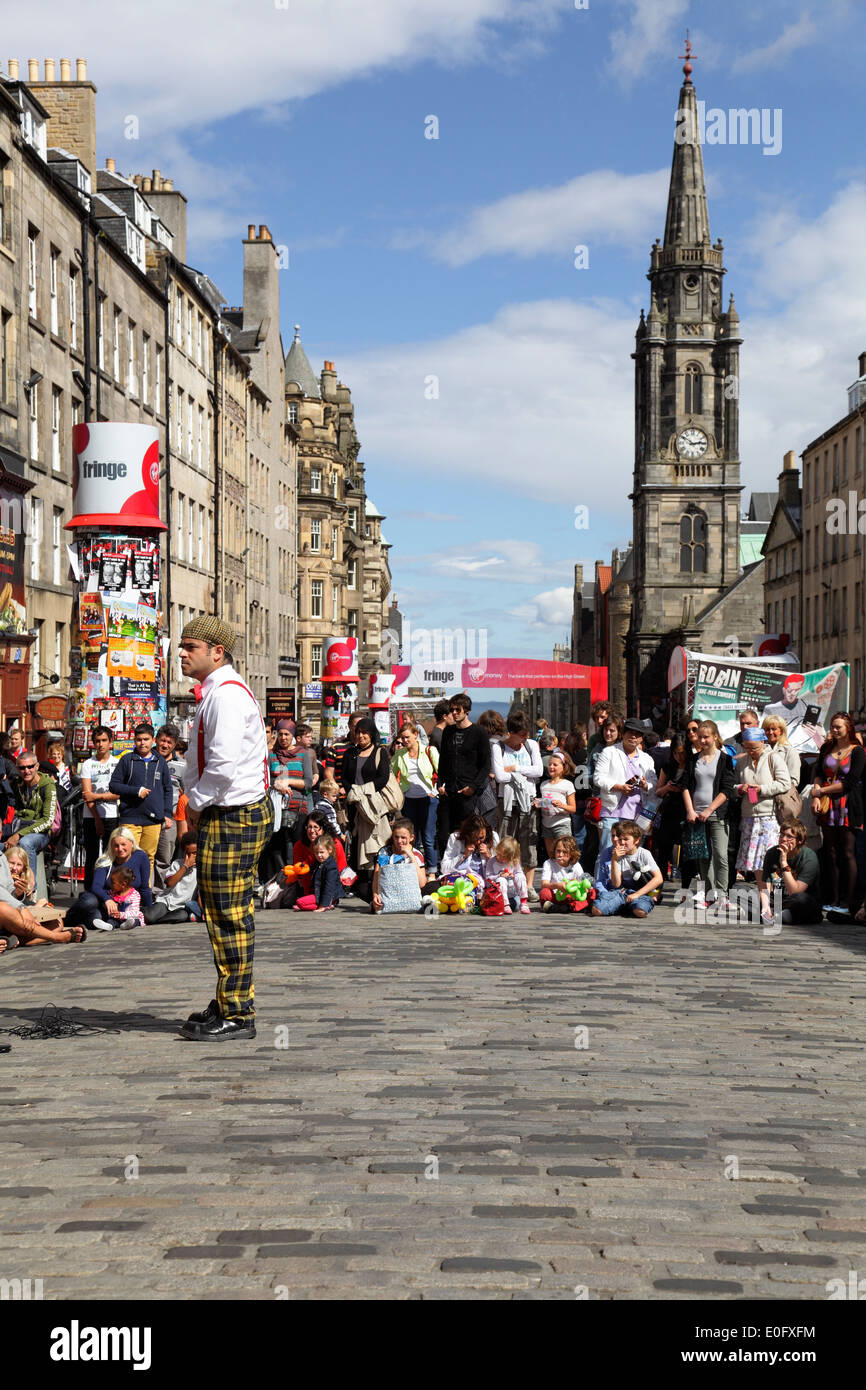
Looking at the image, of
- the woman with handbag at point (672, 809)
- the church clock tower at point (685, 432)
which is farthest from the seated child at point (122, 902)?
the church clock tower at point (685, 432)

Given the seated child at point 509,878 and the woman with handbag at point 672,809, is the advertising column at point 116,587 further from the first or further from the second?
the woman with handbag at point 672,809

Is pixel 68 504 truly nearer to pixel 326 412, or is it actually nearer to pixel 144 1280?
pixel 144 1280

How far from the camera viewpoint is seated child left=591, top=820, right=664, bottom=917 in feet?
49.0

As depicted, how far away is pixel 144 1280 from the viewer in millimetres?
4430

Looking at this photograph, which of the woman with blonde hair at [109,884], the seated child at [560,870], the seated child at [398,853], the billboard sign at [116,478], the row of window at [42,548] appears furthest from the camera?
the row of window at [42,548]

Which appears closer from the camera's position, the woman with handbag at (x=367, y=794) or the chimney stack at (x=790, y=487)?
the woman with handbag at (x=367, y=794)

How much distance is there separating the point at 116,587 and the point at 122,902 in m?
4.74

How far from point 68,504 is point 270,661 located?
36221 millimetres

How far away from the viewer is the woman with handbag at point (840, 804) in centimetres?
1481

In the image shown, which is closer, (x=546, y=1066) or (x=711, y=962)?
(x=546, y=1066)

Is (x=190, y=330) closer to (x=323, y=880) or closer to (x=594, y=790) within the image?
(x=594, y=790)

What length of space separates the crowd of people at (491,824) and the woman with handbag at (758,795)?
19 millimetres

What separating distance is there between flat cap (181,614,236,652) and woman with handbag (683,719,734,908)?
7.69 m
